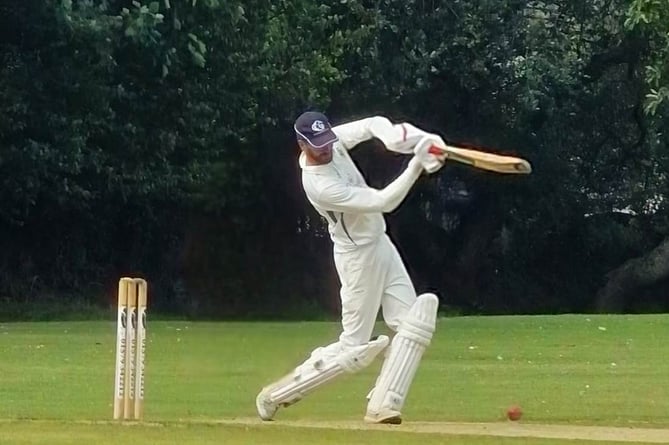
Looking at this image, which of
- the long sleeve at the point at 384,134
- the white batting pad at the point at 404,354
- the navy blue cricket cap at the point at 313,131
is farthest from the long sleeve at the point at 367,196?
the white batting pad at the point at 404,354

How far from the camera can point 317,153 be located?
9.90 meters

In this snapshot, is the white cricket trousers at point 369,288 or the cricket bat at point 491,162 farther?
the white cricket trousers at point 369,288

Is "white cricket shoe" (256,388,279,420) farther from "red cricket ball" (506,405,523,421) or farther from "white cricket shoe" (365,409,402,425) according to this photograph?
"red cricket ball" (506,405,523,421)

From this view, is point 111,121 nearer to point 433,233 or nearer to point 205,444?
point 433,233

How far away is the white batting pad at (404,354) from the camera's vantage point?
10016 millimetres

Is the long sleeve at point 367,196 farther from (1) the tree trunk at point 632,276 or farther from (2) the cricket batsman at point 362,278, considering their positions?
(1) the tree trunk at point 632,276

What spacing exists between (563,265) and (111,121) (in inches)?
476

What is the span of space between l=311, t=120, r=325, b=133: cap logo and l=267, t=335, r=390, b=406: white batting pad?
1.42m

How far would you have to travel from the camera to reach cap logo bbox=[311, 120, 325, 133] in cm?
991

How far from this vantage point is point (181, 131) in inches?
1053

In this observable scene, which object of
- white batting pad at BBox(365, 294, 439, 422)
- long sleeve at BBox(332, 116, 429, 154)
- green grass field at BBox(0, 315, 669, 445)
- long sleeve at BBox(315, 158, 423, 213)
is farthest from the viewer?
white batting pad at BBox(365, 294, 439, 422)

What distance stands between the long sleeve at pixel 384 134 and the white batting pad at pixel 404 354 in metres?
1.01

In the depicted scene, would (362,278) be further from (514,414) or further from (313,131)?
(514,414)

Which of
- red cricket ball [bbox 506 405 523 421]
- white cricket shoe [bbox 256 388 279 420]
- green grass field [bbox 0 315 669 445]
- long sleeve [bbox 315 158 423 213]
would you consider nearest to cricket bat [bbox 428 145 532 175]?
long sleeve [bbox 315 158 423 213]
